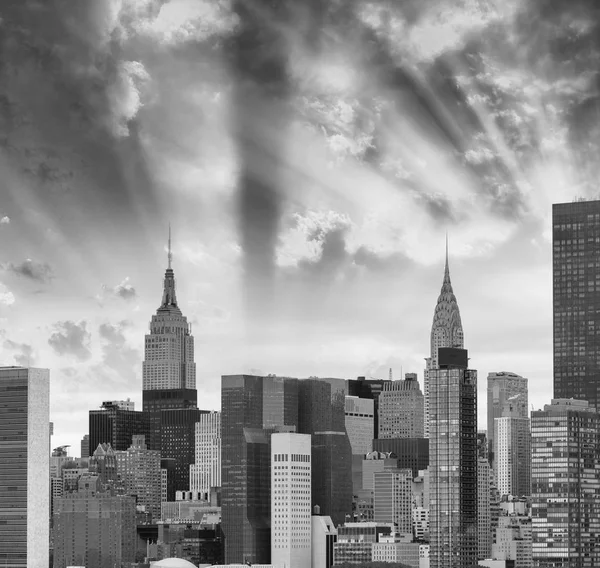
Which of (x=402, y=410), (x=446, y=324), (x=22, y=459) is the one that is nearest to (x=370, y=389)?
(x=402, y=410)

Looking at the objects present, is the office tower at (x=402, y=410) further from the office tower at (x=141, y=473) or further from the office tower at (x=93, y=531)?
the office tower at (x=93, y=531)

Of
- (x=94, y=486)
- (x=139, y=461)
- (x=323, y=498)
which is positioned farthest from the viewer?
(x=139, y=461)

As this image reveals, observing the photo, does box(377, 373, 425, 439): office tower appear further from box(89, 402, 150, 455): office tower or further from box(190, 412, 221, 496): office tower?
box(89, 402, 150, 455): office tower

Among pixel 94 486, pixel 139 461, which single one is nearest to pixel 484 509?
pixel 94 486

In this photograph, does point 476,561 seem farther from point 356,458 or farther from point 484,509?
point 356,458

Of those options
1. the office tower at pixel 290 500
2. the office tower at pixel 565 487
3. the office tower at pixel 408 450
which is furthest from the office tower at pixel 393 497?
the office tower at pixel 565 487

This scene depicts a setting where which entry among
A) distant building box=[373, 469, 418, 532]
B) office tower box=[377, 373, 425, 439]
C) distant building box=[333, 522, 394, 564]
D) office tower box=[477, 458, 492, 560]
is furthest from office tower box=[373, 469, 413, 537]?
office tower box=[377, 373, 425, 439]
